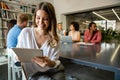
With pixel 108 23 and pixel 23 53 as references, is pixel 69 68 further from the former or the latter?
pixel 108 23

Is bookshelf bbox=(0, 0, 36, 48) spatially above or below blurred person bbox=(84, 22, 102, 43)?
above

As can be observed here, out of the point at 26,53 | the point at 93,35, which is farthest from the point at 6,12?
the point at 26,53

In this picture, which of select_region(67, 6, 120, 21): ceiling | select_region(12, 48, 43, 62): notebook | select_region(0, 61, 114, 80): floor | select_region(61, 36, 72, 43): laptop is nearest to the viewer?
select_region(12, 48, 43, 62): notebook

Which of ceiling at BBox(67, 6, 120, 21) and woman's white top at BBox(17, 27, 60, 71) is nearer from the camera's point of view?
woman's white top at BBox(17, 27, 60, 71)

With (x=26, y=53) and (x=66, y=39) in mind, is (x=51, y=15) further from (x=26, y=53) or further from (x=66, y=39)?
(x=66, y=39)

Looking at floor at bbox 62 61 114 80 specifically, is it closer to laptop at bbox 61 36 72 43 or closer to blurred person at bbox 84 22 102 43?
laptop at bbox 61 36 72 43

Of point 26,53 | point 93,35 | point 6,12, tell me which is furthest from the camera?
point 6,12

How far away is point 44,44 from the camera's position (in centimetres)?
114

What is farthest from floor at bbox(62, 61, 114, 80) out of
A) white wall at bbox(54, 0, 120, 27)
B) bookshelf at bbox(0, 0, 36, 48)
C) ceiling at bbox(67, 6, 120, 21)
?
ceiling at bbox(67, 6, 120, 21)

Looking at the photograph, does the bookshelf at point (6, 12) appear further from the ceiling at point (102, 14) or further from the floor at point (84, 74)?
the floor at point (84, 74)

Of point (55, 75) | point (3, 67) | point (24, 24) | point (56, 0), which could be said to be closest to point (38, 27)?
point (55, 75)

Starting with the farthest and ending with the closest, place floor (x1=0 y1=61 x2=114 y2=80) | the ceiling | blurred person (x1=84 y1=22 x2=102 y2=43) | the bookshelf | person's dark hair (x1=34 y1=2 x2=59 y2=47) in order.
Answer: the ceiling, the bookshelf, blurred person (x1=84 y1=22 x2=102 y2=43), floor (x1=0 y1=61 x2=114 y2=80), person's dark hair (x1=34 y1=2 x2=59 y2=47)

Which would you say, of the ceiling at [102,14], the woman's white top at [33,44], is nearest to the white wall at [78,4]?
the ceiling at [102,14]

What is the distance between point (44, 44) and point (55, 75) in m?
0.30
